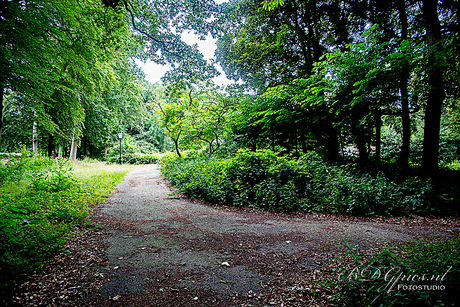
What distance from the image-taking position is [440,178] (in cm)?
607

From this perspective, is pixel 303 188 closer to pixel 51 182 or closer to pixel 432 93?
pixel 432 93

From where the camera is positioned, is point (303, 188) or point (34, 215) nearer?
point (34, 215)

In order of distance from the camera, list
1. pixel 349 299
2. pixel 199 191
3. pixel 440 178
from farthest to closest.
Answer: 1. pixel 199 191
2. pixel 440 178
3. pixel 349 299

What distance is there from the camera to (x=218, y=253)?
294 centimetres

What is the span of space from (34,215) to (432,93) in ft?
36.7

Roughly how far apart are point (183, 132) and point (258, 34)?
865cm

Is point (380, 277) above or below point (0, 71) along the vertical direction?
below

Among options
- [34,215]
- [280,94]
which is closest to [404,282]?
[34,215]

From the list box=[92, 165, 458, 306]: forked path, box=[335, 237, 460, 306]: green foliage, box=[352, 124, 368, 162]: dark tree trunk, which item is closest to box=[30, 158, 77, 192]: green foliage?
box=[92, 165, 458, 306]: forked path

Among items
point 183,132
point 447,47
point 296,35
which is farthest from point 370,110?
point 183,132

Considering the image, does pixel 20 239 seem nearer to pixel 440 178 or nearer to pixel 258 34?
A: pixel 440 178

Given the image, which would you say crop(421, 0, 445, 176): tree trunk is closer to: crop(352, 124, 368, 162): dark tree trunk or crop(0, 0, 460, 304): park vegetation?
crop(0, 0, 460, 304): park vegetation

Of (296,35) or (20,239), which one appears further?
(296,35)

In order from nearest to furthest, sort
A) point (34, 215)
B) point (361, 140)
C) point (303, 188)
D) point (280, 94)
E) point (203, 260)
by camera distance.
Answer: point (203, 260), point (34, 215), point (303, 188), point (361, 140), point (280, 94)
